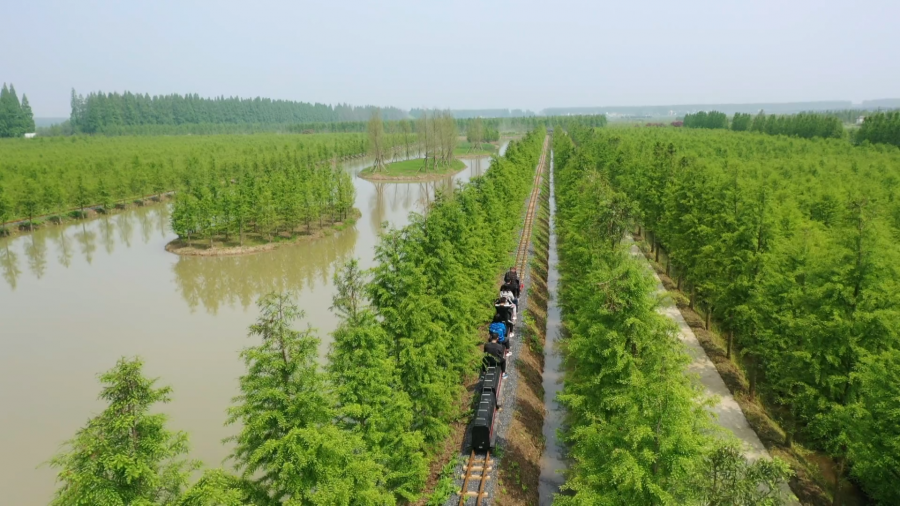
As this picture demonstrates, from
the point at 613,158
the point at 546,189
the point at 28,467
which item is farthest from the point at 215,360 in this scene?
the point at 546,189

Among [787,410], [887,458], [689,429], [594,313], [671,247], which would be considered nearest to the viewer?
[689,429]

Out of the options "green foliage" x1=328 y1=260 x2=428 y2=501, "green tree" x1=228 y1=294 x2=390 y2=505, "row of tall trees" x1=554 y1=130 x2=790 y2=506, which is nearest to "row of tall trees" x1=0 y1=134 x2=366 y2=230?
"green foliage" x1=328 y1=260 x2=428 y2=501

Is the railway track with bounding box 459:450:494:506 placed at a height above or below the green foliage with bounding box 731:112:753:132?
below

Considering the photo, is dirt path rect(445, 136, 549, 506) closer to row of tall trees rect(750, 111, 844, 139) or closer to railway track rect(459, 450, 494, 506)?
railway track rect(459, 450, 494, 506)

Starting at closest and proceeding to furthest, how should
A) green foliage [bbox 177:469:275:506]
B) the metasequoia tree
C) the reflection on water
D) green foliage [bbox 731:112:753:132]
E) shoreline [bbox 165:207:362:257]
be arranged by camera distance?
green foliage [bbox 177:469:275:506] < the reflection on water < shoreline [bbox 165:207:362:257] < the metasequoia tree < green foliage [bbox 731:112:753:132]

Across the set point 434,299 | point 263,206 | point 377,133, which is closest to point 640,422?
point 434,299

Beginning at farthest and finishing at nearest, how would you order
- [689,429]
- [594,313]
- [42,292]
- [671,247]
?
[42,292] < [671,247] < [594,313] < [689,429]

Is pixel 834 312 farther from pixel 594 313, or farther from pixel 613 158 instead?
pixel 613 158
